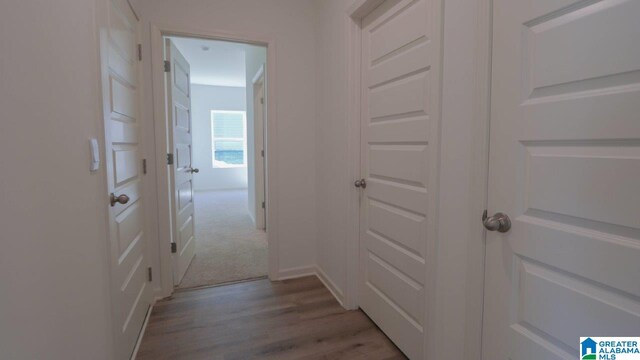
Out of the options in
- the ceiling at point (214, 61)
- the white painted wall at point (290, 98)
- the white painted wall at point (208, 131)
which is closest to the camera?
the white painted wall at point (290, 98)

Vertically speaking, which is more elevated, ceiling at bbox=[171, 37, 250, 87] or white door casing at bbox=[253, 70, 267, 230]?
ceiling at bbox=[171, 37, 250, 87]

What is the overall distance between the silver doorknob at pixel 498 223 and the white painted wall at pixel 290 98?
73.6 inches

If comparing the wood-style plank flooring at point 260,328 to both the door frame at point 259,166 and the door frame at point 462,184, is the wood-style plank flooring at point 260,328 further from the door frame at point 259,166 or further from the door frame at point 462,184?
the door frame at point 259,166

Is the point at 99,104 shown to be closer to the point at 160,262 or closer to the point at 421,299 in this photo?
the point at 160,262

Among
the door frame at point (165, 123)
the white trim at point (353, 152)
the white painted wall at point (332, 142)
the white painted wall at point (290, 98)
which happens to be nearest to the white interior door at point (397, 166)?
the white trim at point (353, 152)

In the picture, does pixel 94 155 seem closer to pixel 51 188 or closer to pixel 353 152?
pixel 51 188

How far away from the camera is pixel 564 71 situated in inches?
34.6

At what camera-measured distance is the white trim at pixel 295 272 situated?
2.78 m

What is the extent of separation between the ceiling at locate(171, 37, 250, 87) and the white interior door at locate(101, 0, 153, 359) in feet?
5.97

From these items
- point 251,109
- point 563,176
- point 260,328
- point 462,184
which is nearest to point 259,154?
point 251,109

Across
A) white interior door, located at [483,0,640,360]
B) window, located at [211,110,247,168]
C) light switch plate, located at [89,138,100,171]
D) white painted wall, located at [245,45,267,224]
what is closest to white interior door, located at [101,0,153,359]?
light switch plate, located at [89,138,100,171]

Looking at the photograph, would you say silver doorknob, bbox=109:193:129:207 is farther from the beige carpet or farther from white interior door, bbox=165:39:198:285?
the beige carpet

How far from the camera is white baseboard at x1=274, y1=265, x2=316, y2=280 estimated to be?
2787mm

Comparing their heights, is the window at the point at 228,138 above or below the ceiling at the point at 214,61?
below
